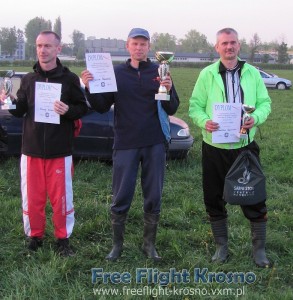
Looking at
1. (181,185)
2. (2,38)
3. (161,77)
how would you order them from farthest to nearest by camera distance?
(2,38), (181,185), (161,77)

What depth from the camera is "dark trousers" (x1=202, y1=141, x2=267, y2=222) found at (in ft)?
12.5

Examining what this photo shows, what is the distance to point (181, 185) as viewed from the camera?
20.1 feet

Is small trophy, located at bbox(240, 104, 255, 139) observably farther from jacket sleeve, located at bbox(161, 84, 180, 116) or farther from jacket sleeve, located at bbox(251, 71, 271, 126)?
jacket sleeve, located at bbox(161, 84, 180, 116)

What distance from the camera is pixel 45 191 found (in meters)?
3.91

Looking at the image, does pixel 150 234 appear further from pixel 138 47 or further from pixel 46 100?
pixel 138 47

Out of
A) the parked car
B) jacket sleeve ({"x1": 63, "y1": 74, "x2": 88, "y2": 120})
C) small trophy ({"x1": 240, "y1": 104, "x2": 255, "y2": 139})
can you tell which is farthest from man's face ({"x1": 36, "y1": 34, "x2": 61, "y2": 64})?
the parked car

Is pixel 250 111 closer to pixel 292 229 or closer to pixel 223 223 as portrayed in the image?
pixel 223 223

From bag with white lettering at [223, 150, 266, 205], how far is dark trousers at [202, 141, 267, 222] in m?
0.10

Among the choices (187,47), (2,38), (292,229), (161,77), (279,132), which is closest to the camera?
(161,77)

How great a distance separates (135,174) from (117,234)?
1.92ft

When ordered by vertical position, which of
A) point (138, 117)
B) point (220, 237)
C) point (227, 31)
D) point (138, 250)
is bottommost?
point (138, 250)

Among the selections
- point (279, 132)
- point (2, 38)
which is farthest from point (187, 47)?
point (279, 132)

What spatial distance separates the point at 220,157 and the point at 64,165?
1.38m

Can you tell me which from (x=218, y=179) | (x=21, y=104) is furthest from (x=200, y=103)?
(x=21, y=104)
